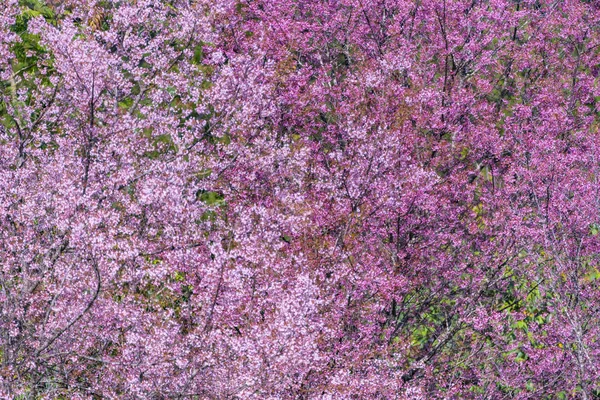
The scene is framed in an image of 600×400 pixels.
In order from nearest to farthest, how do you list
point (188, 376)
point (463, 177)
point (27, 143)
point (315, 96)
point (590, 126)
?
point (188, 376) → point (27, 143) → point (463, 177) → point (315, 96) → point (590, 126)

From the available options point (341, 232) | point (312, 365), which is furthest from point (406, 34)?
A: point (312, 365)

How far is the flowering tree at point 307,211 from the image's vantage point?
23.4ft

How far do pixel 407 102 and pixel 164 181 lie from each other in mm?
3147

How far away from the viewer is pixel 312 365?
23.0 feet

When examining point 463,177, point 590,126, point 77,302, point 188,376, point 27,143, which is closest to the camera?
point 188,376

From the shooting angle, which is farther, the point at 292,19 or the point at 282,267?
the point at 292,19

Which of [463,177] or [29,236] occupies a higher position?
[29,236]

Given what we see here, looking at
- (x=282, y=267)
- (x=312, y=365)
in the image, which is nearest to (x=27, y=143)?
(x=282, y=267)

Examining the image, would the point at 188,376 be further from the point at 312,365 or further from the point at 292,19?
the point at 292,19

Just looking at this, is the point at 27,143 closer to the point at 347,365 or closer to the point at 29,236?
the point at 29,236

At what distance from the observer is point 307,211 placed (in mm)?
8188

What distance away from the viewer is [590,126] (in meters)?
12.0

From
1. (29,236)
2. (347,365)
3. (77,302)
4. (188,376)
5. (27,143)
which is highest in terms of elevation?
(27,143)

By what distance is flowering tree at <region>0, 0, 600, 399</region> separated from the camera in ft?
23.4
